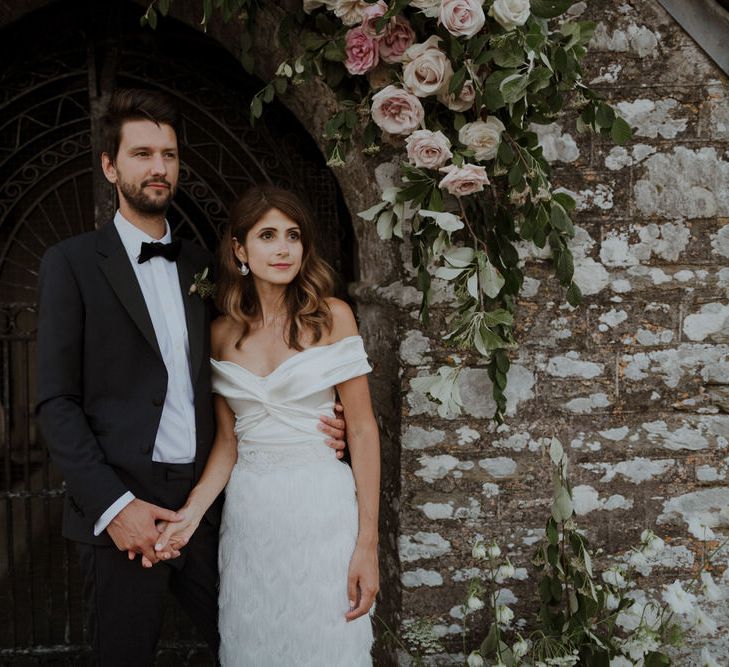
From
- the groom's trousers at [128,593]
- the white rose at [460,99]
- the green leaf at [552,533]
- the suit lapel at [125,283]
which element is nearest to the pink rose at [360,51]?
the white rose at [460,99]

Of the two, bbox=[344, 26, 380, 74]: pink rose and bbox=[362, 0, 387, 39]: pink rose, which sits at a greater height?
bbox=[362, 0, 387, 39]: pink rose

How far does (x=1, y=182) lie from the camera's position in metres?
Answer: 3.03

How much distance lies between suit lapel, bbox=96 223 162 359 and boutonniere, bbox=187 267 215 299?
166 millimetres

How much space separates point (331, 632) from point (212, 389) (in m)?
0.81

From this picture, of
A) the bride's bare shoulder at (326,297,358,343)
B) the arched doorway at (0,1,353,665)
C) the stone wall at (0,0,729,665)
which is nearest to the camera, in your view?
the bride's bare shoulder at (326,297,358,343)

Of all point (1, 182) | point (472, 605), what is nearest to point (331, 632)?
point (472, 605)

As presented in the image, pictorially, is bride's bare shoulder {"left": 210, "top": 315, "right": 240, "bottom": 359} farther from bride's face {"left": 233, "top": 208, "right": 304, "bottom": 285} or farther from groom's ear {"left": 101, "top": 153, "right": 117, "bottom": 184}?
groom's ear {"left": 101, "top": 153, "right": 117, "bottom": 184}

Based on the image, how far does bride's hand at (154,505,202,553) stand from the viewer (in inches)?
78.2

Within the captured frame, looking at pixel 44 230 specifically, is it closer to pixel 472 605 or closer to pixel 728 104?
pixel 472 605

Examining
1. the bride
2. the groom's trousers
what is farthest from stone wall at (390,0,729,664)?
the groom's trousers

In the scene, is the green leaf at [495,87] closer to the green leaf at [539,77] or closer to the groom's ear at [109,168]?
the green leaf at [539,77]

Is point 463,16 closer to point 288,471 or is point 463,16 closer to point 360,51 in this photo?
point 360,51

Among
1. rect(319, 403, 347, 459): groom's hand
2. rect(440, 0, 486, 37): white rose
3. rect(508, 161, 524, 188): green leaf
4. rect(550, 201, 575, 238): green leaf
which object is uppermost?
rect(440, 0, 486, 37): white rose

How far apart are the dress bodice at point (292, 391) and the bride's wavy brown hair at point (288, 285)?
0.24 ft
